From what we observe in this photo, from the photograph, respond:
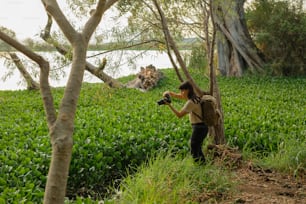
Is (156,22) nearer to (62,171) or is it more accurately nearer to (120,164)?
(120,164)

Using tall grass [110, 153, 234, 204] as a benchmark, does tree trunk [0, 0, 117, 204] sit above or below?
above

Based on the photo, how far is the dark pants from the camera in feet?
16.8

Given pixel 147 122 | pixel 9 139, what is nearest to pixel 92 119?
pixel 147 122

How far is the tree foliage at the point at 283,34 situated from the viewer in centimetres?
1556

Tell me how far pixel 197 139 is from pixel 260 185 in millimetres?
866

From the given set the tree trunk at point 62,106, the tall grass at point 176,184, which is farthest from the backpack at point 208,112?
the tree trunk at point 62,106

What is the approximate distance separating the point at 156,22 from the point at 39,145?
236cm

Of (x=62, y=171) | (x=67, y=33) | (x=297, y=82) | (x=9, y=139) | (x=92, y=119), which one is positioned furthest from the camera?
(x=297, y=82)

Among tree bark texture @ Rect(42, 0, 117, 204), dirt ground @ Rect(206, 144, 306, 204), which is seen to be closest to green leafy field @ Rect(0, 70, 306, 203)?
dirt ground @ Rect(206, 144, 306, 204)

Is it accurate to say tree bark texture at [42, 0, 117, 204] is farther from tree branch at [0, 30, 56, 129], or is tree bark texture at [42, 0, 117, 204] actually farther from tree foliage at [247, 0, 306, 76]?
tree foliage at [247, 0, 306, 76]

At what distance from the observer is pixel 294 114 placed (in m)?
8.51

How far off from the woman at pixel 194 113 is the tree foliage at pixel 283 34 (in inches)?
444

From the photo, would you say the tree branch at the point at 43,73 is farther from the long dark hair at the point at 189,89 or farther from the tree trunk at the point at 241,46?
the tree trunk at the point at 241,46

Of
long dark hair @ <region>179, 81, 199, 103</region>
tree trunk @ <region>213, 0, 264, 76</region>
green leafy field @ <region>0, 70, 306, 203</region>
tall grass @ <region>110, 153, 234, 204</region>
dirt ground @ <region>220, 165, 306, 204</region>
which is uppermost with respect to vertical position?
tree trunk @ <region>213, 0, 264, 76</region>
